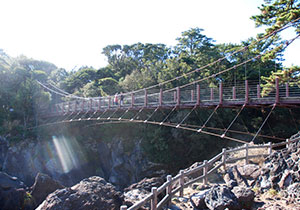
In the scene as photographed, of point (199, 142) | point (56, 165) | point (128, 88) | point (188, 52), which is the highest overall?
point (188, 52)

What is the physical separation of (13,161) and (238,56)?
1616 cm

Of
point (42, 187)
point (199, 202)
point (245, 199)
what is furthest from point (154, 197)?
point (42, 187)

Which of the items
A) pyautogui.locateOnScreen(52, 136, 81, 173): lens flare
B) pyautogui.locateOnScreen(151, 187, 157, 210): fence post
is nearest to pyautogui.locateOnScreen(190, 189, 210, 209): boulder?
pyautogui.locateOnScreen(151, 187, 157, 210): fence post

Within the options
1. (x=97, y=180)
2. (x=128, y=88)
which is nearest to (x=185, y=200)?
(x=97, y=180)

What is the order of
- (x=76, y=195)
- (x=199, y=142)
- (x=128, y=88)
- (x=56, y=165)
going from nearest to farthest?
(x=76, y=195), (x=199, y=142), (x=56, y=165), (x=128, y=88)

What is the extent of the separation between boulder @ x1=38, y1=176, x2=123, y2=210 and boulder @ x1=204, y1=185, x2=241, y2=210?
186cm

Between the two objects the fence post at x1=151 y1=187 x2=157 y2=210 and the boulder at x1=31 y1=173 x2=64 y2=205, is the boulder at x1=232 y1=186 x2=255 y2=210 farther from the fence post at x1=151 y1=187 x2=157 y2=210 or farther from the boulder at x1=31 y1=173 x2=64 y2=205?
the boulder at x1=31 y1=173 x2=64 y2=205

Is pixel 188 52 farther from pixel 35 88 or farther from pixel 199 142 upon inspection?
pixel 35 88

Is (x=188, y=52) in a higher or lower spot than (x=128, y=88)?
higher

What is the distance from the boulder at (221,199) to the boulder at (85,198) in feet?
6.09

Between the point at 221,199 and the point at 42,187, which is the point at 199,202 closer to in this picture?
the point at 221,199

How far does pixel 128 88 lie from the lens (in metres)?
19.9

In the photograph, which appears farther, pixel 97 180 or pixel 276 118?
pixel 276 118

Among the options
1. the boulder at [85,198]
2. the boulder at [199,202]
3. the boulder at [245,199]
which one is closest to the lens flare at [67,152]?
the boulder at [85,198]
